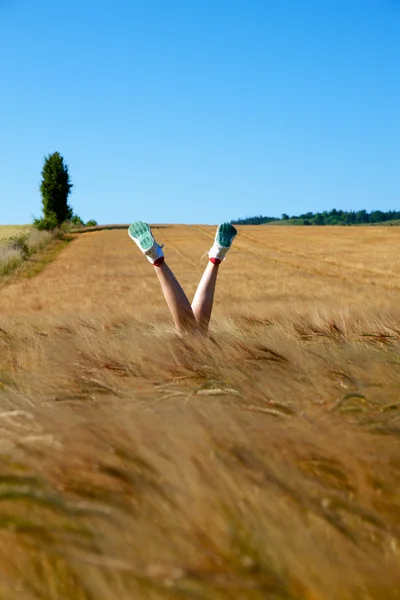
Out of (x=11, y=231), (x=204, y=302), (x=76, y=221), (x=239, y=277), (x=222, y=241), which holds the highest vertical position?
(x=76, y=221)

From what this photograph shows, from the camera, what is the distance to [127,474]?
83 cm

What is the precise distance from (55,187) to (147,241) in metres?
49.1

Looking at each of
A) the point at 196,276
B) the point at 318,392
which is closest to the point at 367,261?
the point at 196,276

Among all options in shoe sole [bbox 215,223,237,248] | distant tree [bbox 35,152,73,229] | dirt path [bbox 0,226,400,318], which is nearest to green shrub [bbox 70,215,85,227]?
distant tree [bbox 35,152,73,229]

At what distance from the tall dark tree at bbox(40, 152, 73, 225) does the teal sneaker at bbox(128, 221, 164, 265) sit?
4828 cm

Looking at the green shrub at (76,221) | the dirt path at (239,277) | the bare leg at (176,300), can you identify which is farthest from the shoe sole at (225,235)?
the green shrub at (76,221)

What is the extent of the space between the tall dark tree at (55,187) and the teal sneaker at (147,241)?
4828 centimetres

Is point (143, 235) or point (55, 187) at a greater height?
point (55, 187)

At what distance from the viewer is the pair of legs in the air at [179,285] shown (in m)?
2.90

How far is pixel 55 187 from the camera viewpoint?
50750 millimetres

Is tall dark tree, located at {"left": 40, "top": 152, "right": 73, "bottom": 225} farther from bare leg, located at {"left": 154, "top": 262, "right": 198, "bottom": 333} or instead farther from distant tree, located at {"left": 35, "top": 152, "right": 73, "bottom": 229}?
bare leg, located at {"left": 154, "top": 262, "right": 198, "bottom": 333}

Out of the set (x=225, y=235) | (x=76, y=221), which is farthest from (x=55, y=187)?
(x=225, y=235)

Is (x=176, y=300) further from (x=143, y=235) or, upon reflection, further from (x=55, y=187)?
(x=55, y=187)

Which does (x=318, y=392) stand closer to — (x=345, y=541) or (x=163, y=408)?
(x=163, y=408)
